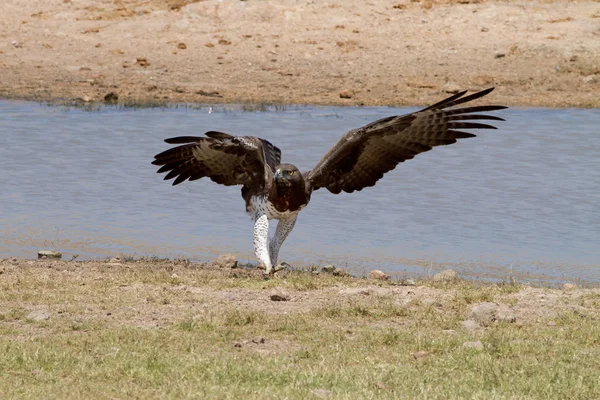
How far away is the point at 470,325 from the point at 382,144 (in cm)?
272

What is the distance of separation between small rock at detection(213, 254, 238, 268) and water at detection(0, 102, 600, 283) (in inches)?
30.2

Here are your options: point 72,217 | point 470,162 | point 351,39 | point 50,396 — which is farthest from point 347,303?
point 351,39

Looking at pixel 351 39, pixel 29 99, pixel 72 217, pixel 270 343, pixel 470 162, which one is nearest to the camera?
pixel 270 343

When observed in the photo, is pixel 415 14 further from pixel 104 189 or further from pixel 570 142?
pixel 104 189

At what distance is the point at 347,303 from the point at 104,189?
688cm

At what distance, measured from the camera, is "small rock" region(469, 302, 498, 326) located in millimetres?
8289

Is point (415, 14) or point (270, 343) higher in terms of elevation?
point (415, 14)

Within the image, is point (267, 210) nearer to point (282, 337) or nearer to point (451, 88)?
point (282, 337)

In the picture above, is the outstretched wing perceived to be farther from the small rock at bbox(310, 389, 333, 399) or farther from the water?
the small rock at bbox(310, 389, 333, 399)

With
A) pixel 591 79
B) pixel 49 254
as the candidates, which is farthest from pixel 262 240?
pixel 591 79

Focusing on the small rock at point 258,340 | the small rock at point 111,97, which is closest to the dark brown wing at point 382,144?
the small rock at point 258,340

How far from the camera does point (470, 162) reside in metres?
17.7

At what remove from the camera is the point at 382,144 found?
10.5 meters

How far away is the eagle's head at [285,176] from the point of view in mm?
9883
